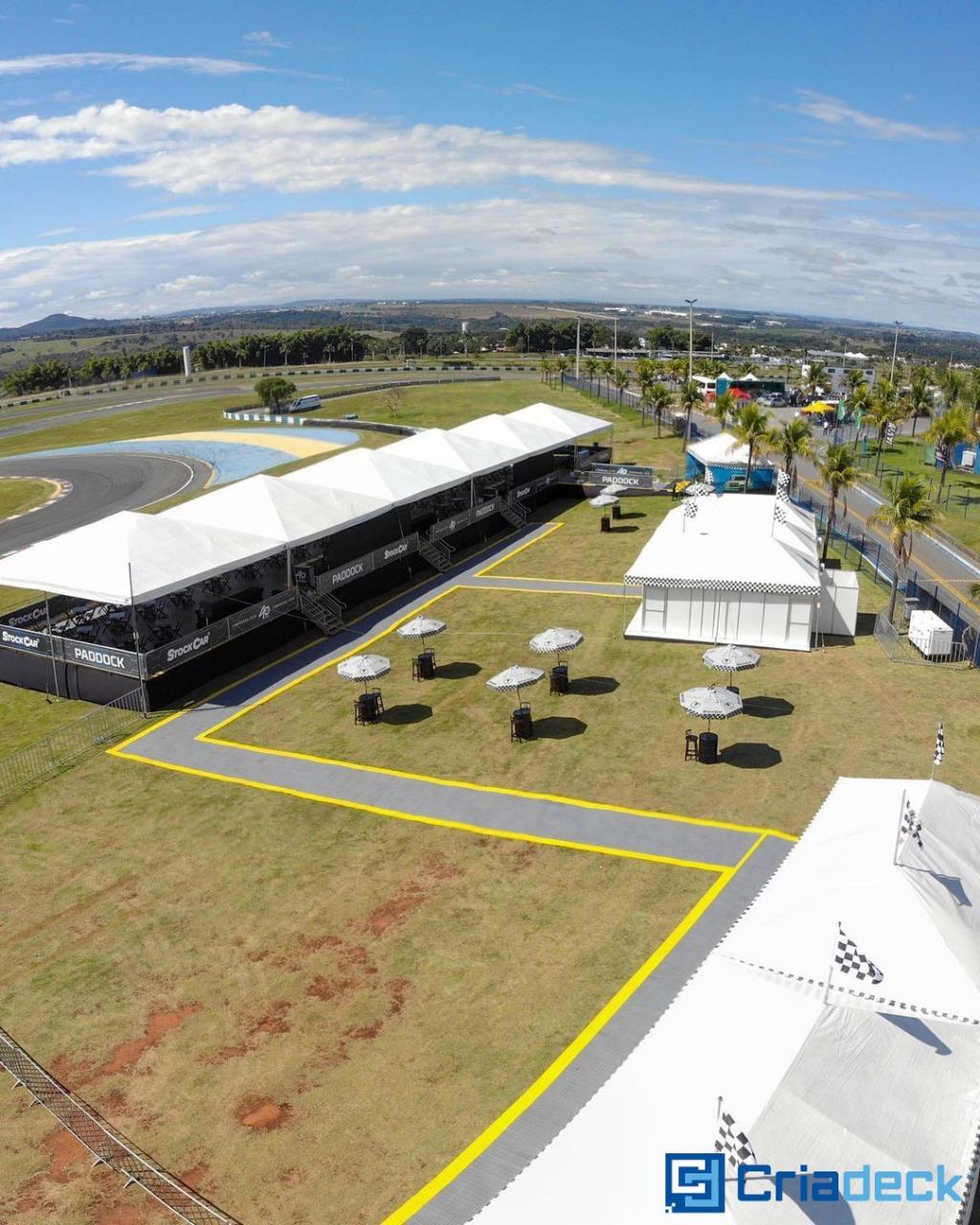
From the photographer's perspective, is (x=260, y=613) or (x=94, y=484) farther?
(x=94, y=484)

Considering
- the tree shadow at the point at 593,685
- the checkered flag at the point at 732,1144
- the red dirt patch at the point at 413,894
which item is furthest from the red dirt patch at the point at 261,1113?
the tree shadow at the point at 593,685

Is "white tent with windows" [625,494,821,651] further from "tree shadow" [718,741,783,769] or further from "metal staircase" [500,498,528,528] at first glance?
"metal staircase" [500,498,528,528]

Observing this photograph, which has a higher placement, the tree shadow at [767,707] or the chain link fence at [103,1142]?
the tree shadow at [767,707]

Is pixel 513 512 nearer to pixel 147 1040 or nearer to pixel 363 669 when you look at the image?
pixel 363 669

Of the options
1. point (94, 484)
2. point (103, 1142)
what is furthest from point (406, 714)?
point (94, 484)

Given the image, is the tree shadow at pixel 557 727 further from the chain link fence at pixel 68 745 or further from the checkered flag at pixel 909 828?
the chain link fence at pixel 68 745

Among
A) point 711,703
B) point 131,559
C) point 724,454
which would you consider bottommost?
point 711,703

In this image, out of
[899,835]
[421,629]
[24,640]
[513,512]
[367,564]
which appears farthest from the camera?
[513,512]
